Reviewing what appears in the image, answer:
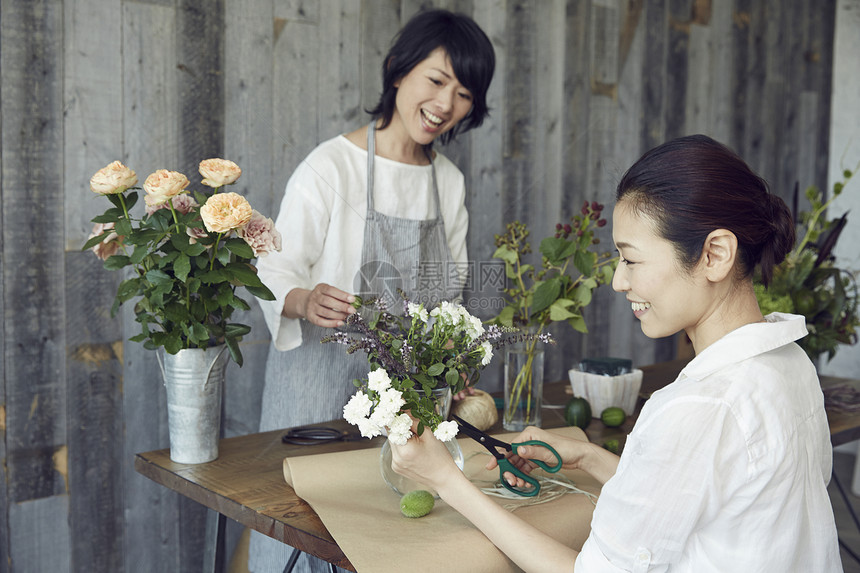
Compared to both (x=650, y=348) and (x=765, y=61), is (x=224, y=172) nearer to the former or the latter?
(x=650, y=348)

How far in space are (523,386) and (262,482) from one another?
2.09 ft

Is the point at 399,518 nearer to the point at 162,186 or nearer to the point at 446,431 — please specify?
the point at 446,431

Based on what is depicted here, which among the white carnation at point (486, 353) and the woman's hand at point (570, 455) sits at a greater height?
the white carnation at point (486, 353)

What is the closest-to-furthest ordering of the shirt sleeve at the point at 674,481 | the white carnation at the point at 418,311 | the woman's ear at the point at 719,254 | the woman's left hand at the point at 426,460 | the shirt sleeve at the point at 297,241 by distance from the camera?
the shirt sleeve at the point at 674,481 → the woman's ear at the point at 719,254 → the woman's left hand at the point at 426,460 → the white carnation at the point at 418,311 → the shirt sleeve at the point at 297,241

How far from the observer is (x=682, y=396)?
0.95 m

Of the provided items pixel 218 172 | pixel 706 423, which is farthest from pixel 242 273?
pixel 706 423

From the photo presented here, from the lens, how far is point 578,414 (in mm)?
1751

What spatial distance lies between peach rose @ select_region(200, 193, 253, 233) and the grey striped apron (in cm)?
71

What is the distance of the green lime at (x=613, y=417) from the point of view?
5.86ft

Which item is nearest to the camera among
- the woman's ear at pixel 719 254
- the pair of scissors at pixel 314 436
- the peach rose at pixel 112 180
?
the woman's ear at pixel 719 254

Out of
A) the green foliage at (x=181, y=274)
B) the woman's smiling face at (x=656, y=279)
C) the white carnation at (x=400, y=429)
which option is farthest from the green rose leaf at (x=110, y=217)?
the woman's smiling face at (x=656, y=279)

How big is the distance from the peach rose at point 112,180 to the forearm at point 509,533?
763 millimetres

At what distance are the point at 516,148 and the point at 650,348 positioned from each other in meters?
1.27

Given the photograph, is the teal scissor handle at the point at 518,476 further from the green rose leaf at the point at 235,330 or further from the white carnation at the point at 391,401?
the green rose leaf at the point at 235,330
